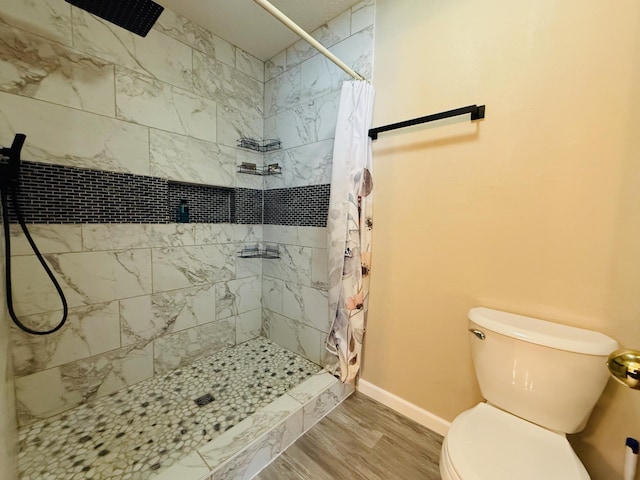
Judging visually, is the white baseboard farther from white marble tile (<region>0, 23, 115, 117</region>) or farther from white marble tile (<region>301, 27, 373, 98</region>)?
white marble tile (<region>0, 23, 115, 117</region>)

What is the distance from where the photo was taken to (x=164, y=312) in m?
1.77

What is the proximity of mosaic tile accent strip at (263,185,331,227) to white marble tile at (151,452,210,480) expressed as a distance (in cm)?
142

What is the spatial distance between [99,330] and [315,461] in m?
1.41

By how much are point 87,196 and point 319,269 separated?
4.79 ft

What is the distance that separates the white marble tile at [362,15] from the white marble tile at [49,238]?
204 centimetres

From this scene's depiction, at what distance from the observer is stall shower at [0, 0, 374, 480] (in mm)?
1257

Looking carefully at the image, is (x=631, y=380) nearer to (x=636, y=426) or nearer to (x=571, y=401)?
(x=571, y=401)

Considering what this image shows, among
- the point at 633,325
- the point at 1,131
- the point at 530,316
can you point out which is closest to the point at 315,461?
the point at 530,316

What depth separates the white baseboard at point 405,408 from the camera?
1.41m

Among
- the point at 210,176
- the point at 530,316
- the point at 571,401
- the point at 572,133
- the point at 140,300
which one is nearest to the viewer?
the point at 571,401

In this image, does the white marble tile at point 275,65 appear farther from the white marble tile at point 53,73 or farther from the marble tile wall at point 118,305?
the marble tile wall at point 118,305

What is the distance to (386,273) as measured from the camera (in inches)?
62.8

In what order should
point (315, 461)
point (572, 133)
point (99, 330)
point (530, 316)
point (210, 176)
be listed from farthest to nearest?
point (210, 176) < point (99, 330) < point (315, 461) < point (530, 316) < point (572, 133)

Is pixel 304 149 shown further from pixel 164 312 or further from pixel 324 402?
pixel 324 402
